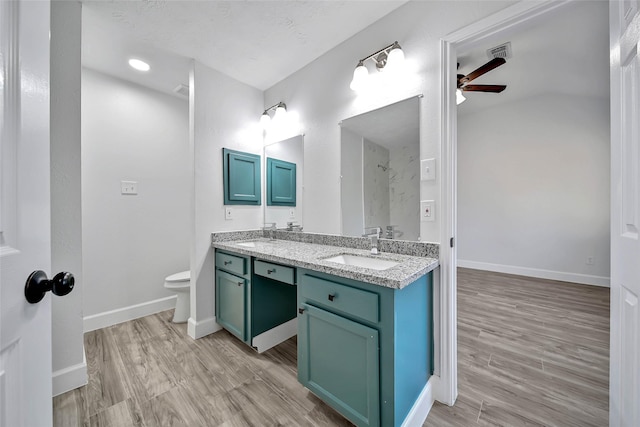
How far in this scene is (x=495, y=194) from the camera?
4.08m

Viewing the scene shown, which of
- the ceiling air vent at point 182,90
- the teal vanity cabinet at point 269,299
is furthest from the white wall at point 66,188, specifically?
the teal vanity cabinet at point 269,299

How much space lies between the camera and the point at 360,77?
1676 millimetres

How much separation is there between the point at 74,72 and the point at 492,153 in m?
5.14

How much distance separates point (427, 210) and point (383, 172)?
1.42 feet

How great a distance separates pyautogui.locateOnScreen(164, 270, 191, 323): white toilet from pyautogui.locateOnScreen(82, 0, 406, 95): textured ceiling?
6.52 ft

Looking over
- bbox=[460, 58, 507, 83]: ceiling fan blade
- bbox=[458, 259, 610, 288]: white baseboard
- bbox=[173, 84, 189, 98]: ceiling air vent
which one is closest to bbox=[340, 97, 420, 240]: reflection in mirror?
bbox=[460, 58, 507, 83]: ceiling fan blade

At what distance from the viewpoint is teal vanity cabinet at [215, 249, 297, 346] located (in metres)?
1.83

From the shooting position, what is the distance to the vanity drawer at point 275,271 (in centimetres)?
151

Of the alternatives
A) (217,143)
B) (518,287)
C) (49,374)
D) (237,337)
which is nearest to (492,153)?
(518,287)

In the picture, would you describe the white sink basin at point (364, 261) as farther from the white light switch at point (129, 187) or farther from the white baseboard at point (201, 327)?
the white light switch at point (129, 187)

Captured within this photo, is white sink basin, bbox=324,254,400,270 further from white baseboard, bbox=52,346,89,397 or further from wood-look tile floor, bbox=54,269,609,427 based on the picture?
white baseboard, bbox=52,346,89,397

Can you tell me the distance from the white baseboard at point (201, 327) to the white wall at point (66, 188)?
68 cm

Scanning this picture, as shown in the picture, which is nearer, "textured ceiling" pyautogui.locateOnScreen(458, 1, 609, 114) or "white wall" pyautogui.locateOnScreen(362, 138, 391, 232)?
"white wall" pyautogui.locateOnScreen(362, 138, 391, 232)

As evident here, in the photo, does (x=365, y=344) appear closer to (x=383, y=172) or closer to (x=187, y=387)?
(x=383, y=172)
